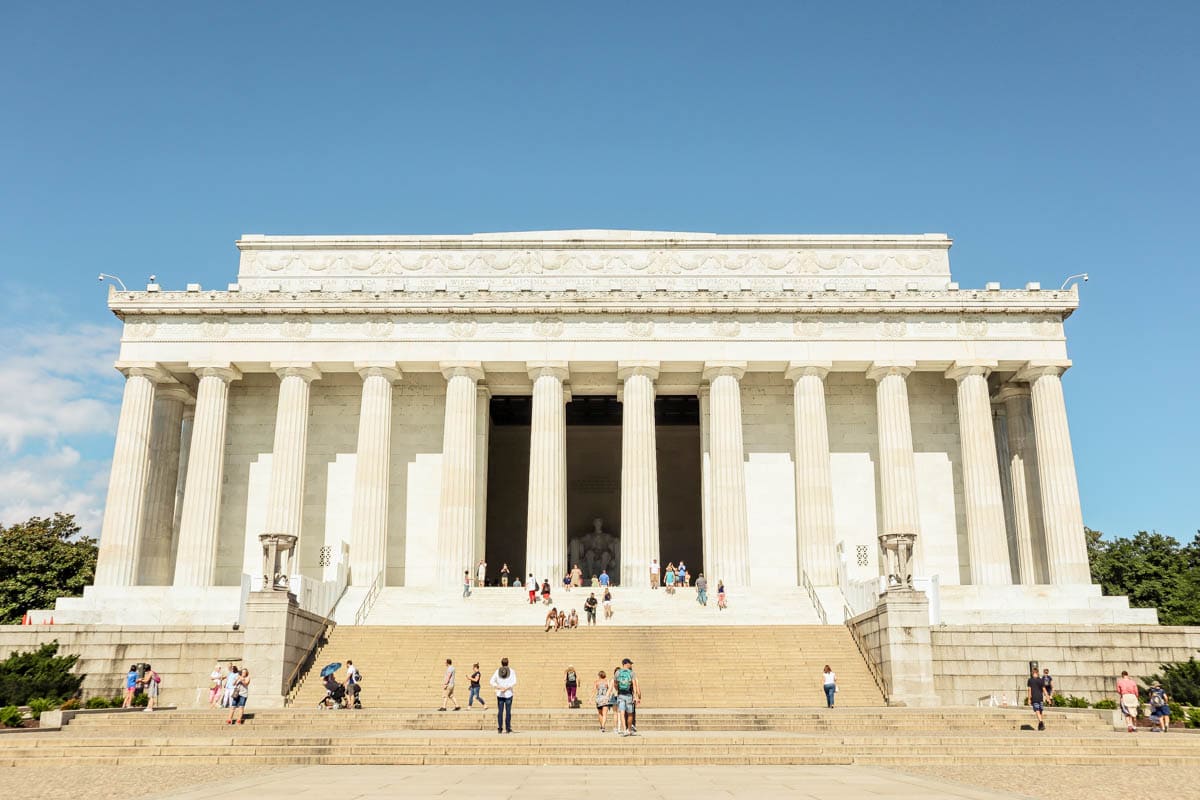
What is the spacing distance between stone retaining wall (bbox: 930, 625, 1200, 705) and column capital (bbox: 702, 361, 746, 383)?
1846cm

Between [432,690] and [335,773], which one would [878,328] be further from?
[335,773]

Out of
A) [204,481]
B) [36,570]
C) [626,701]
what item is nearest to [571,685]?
[626,701]

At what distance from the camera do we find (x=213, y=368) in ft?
154

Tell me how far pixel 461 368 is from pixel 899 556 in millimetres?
22483

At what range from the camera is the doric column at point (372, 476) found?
147 feet

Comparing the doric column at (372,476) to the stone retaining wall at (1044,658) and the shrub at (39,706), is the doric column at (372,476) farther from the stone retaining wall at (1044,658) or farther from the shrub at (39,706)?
the stone retaining wall at (1044,658)

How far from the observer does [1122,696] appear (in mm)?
24594

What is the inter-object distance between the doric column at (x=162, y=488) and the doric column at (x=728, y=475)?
25156mm

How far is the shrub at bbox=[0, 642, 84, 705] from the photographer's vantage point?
90.5ft

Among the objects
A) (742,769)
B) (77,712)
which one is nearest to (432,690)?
(77,712)

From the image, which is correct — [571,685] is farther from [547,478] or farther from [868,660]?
[547,478]

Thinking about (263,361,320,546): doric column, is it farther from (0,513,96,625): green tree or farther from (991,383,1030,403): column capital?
(991,383,1030,403): column capital

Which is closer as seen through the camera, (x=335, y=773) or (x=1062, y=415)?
(x=335, y=773)

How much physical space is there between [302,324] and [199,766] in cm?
3149
